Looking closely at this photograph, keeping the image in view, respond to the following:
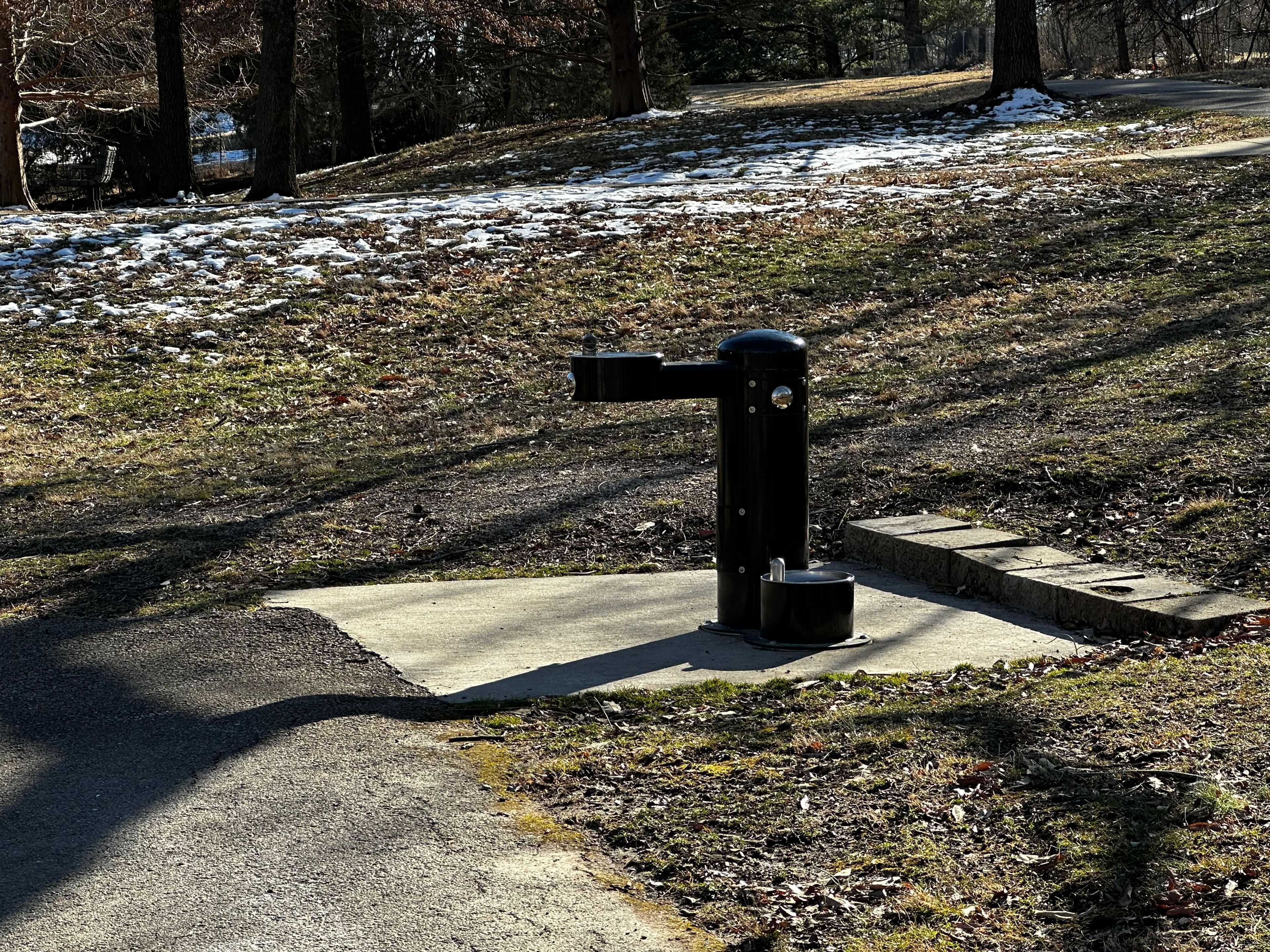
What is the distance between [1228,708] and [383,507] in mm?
4727

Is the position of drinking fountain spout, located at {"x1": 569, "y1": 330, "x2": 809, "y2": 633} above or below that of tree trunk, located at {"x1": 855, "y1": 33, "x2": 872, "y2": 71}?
below

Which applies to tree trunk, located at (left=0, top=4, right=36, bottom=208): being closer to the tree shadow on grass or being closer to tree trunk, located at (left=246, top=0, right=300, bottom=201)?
tree trunk, located at (left=246, top=0, right=300, bottom=201)

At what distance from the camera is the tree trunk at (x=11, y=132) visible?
21188mm

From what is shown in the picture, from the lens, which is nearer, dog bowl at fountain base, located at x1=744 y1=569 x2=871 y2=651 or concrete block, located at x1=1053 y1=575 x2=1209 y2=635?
dog bowl at fountain base, located at x1=744 y1=569 x2=871 y2=651

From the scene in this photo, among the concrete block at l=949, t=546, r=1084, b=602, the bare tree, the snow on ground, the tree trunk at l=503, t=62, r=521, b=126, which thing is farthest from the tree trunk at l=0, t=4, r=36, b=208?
the concrete block at l=949, t=546, r=1084, b=602

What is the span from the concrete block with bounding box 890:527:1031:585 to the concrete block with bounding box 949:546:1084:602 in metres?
0.04

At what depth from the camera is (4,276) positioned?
518 inches

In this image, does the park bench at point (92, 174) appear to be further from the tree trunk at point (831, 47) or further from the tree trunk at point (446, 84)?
the tree trunk at point (831, 47)

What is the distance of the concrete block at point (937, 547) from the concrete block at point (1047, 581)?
13.3 inches

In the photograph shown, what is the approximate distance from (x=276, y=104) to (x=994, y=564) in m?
15.1

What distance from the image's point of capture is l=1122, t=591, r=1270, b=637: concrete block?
486cm

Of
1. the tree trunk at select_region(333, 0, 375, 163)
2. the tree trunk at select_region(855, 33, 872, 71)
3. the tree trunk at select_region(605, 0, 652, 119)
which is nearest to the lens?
the tree trunk at select_region(605, 0, 652, 119)

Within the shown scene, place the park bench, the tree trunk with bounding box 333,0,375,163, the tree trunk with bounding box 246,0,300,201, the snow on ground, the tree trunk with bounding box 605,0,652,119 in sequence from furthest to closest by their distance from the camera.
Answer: the park bench, the tree trunk with bounding box 333,0,375,163, the tree trunk with bounding box 605,0,652,119, the tree trunk with bounding box 246,0,300,201, the snow on ground

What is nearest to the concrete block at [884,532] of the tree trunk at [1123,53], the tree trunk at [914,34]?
the tree trunk at [1123,53]
